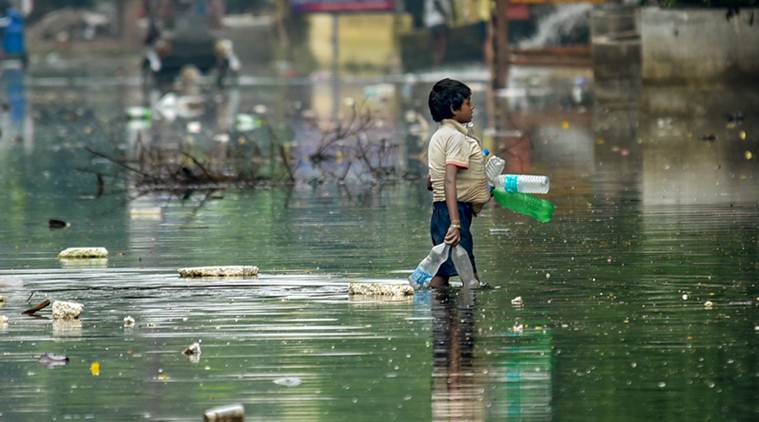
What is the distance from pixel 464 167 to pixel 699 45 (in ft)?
45.7

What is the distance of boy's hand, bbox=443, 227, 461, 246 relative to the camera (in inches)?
413

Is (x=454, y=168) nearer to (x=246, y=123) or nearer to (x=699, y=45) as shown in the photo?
(x=699, y=45)

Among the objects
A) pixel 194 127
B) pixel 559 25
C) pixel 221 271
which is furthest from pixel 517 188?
pixel 559 25

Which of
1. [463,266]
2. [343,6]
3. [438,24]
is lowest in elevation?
[463,266]

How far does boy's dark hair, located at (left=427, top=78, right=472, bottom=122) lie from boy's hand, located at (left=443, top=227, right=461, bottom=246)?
608 mm

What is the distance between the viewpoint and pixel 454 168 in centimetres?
1057

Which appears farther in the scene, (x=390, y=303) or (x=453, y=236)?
(x=453, y=236)

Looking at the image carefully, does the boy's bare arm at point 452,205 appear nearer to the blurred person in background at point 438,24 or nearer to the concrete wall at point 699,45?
the concrete wall at point 699,45

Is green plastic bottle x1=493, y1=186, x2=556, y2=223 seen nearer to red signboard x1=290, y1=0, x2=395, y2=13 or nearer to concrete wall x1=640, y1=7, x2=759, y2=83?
concrete wall x1=640, y1=7, x2=759, y2=83

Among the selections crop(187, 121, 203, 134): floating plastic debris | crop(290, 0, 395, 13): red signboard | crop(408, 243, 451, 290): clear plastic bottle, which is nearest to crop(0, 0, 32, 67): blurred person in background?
crop(290, 0, 395, 13): red signboard

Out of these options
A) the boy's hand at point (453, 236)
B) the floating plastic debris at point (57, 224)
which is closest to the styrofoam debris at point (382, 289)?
the boy's hand at point (453, 236)

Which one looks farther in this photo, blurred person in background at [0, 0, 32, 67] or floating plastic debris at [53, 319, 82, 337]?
blurred person in background at [0, 0, 32, 67]

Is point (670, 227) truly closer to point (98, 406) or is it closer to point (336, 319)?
point (336, 319)

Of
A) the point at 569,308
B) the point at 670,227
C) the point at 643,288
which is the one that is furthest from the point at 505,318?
the point at 670,227
